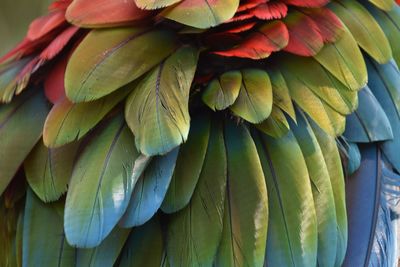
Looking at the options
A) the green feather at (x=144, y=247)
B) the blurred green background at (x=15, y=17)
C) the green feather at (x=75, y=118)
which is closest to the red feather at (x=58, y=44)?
the green feather at (x=75, y=118)

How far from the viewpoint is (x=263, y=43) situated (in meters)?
1.26

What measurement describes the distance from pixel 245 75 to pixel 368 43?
0.97 feet

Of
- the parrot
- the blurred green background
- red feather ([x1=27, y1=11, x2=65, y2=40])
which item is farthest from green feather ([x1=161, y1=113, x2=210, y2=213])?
the blurred green background

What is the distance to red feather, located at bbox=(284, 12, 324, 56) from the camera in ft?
4.25

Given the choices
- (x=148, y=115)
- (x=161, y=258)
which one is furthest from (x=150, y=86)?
(x=161, y=258)

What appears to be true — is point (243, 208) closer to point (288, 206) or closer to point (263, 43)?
point (288, 206)

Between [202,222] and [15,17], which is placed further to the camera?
[15,17]

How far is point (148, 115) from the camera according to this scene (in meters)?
1.18

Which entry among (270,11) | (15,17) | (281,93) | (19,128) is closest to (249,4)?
(270,11)

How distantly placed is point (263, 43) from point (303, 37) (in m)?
0.09

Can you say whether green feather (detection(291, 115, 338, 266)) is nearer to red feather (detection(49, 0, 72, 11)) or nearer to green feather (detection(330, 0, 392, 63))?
green feather (detection(330, 0, 392, 63))

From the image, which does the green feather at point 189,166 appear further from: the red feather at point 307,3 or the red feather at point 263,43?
the red feather at point 307,3

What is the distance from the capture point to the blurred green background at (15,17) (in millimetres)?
2625

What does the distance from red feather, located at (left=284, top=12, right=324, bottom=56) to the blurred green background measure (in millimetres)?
1506
